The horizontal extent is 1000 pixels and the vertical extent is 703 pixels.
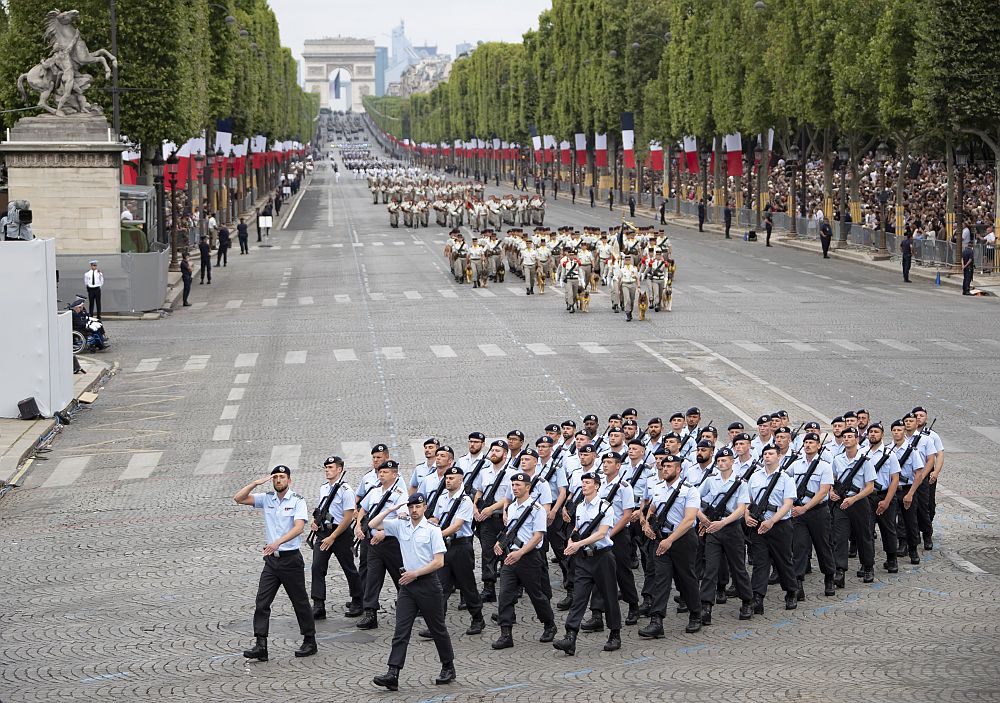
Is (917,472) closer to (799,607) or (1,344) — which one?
(799,607)

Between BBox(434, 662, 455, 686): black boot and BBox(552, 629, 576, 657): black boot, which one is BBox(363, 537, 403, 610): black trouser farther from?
BBox(552, 629, 576, 657): black boot

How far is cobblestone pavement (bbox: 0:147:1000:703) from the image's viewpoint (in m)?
13.0

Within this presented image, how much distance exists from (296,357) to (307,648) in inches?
782

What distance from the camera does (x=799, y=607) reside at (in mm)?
15164

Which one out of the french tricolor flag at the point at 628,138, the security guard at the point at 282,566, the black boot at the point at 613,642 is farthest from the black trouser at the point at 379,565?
the french tricolor flag at the point at 628,138

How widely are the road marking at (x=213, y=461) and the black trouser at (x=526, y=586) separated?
8.96m

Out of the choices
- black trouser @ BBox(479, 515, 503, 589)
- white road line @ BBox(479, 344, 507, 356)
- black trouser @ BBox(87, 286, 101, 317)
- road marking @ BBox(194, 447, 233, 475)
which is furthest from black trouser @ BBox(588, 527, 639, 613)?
black trouser @ BBox(87, 286, 101, 317)

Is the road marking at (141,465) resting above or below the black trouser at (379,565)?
below

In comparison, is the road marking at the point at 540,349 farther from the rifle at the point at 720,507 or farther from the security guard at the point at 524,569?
the security guard at the point at 524,569

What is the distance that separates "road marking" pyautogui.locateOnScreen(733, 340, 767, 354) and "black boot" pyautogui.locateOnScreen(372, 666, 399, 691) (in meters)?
21.0

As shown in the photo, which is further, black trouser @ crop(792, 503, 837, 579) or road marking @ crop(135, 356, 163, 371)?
road marking @ crop(135, 356, 163, 371)

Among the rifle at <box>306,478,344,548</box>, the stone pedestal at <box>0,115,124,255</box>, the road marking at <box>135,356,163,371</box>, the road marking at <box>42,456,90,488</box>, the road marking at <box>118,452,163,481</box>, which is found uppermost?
the stone pedestal at <box>0,115,124,255</box>

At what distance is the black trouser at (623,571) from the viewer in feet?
46.8

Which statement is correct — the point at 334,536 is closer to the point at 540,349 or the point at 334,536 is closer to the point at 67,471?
the point at 67,471
